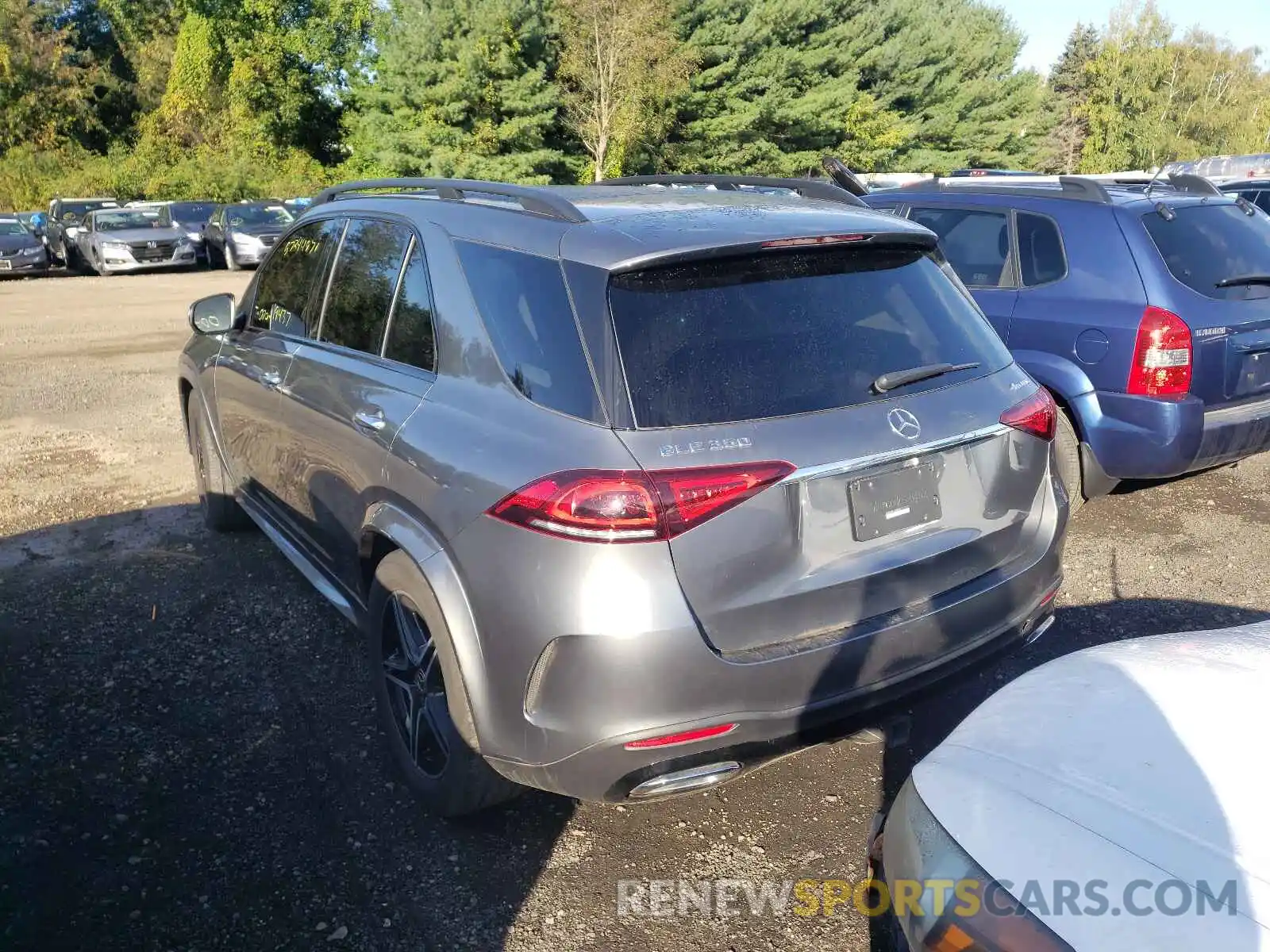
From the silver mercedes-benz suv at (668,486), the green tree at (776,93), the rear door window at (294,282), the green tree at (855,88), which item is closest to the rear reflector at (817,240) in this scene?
the silver mercedes-benz suv at (668,486)

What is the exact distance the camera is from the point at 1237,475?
654 centimetres

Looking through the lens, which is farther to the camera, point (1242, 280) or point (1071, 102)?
point (1071, 102)

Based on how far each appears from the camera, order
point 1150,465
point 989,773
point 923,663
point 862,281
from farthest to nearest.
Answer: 1. point 1150,465
2. point 862,281
3. point 923,663
4. point 989,773

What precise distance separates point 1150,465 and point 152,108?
5593 cm

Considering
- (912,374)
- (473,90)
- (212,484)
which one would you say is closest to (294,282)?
(212,484)

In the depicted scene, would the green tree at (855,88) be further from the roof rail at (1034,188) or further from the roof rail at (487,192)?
the roof rail at (487,192)

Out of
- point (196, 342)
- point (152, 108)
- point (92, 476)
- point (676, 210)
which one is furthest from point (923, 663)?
point (152, 108)

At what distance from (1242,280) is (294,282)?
4.65 metres

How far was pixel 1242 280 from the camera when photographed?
17.4ft

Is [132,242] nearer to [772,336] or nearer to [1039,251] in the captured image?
[1039,251]

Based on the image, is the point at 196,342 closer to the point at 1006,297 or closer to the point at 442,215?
the point at 442,215

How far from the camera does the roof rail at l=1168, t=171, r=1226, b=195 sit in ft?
19.8

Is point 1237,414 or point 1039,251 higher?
point 1039,251

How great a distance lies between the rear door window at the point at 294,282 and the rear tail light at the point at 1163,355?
3776 mm
